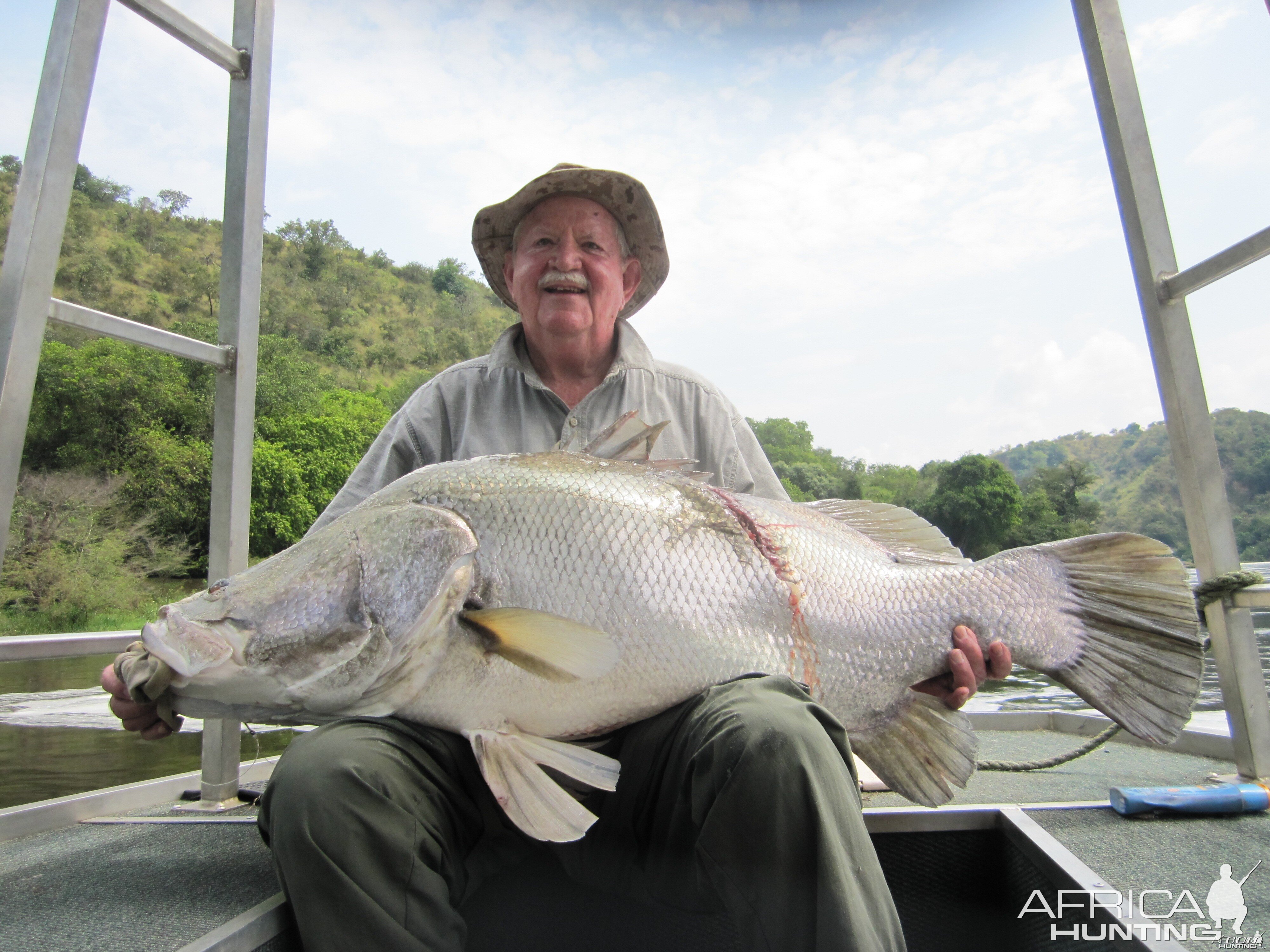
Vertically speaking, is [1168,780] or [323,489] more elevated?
[323,489]

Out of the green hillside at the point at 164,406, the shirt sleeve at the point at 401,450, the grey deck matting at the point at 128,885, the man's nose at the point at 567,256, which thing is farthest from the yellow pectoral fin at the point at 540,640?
the green hillside at the point at 164,406

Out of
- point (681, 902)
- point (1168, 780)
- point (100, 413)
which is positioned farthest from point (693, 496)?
point (100, 413)

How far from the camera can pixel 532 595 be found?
1.65 m

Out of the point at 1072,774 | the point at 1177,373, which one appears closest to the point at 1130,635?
the point at 1177,373

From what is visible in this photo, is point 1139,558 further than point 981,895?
Yes

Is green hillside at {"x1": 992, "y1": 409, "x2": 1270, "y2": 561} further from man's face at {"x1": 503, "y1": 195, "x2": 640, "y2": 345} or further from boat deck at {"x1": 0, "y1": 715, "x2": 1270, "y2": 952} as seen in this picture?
man's face at {"x1": 503, "y1": 195, "x2": 640, "y2": 345}

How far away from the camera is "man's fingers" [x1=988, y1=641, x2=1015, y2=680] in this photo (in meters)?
1.87

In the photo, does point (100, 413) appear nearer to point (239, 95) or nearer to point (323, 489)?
point (323, 489)

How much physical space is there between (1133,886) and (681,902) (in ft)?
3.20

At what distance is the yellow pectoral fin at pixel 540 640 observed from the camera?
157 cm

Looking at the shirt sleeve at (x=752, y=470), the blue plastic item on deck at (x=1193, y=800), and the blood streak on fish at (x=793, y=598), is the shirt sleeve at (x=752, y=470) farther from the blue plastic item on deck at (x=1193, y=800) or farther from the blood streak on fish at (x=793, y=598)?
the blue plastic item on deck at (x=1193, y=800)

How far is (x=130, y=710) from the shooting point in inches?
60.3

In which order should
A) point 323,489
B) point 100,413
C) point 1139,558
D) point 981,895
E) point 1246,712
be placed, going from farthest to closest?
point 323,489
point 100,413
point 1246,712
point 1139,558
point 981,895

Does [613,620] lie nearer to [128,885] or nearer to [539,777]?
[539,777]
